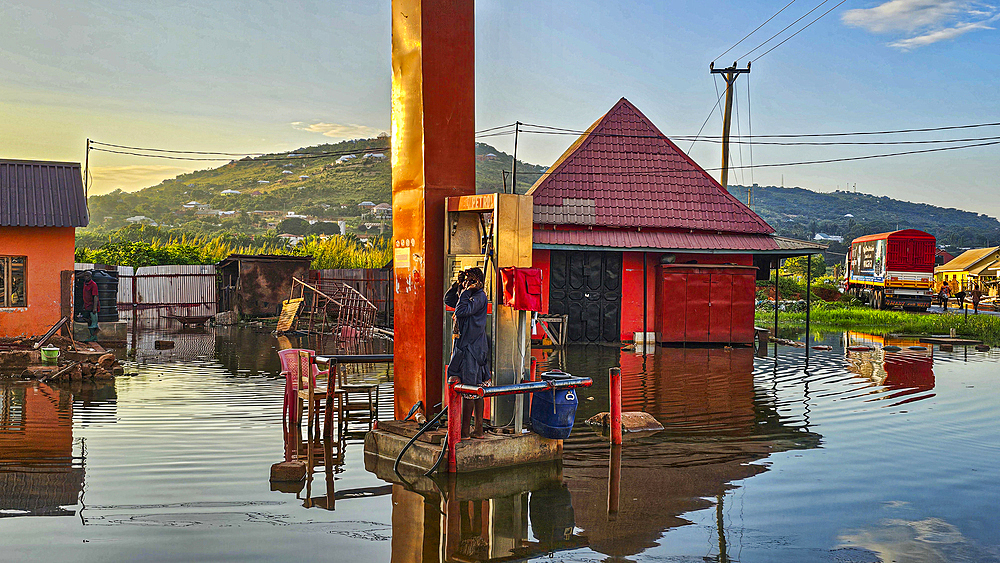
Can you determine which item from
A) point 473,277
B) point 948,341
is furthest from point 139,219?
point 473,277

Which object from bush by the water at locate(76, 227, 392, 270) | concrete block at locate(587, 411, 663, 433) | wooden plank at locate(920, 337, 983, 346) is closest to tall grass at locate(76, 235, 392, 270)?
bush by the water at locate(76, 227, 392, 270)

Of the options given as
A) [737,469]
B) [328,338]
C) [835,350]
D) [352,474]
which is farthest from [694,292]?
[352,474]

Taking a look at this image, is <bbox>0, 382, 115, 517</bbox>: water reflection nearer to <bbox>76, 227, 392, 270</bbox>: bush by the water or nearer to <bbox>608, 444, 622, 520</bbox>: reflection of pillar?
<bbox>608, 444, 622, 520</bbox>: reflection of pillar

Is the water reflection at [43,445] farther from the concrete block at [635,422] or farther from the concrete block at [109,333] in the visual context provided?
the concrete block at [109,333]

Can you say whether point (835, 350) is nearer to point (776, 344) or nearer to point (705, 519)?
point (776, 344)

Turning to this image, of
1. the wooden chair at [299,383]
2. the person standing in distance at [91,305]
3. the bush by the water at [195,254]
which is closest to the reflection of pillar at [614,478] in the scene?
the wooden chair at [299,383]

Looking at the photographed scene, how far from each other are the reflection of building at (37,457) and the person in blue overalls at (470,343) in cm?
372

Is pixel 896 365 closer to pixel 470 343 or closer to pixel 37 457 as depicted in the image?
pixel 470 343

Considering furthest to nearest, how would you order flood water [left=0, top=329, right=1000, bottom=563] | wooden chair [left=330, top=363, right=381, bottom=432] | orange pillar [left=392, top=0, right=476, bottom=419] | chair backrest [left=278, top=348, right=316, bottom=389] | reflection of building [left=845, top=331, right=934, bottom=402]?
reflection of building [left=845, top=331, right=934, bottom=402], wooden chair [left=330, top=363, right=381, bottom=432], chair backrest [left=278, top=348, right=316, bottom=389], orange pillar [left=392, top=0, right=476, bottom=419], flood water [left=0, top=329, right=1000, bottom=563]

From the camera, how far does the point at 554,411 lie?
28.1 ft

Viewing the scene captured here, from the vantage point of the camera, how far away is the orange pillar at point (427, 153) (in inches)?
375

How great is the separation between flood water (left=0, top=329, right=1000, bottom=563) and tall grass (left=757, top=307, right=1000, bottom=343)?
52.9 ft

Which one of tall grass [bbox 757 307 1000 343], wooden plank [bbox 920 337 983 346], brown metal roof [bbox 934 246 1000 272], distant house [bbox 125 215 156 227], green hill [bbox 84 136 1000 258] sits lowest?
wooden plank [bbox 920 337 983 346]

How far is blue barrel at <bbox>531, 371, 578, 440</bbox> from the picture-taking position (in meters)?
8.58
